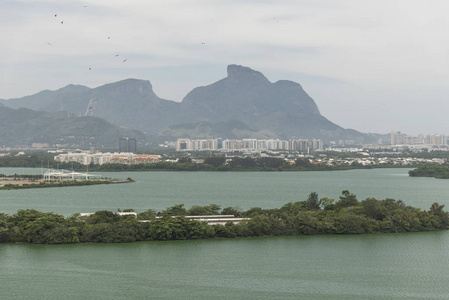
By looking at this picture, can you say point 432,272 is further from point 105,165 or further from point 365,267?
point 105,165

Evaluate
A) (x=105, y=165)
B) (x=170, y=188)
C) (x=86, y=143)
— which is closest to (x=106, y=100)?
(x=86, y=143)

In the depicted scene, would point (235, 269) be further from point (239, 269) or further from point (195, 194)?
point (195, 194)

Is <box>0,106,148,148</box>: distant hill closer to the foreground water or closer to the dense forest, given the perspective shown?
the dense forest

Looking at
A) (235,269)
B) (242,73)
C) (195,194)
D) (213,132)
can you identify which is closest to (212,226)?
(235,269)

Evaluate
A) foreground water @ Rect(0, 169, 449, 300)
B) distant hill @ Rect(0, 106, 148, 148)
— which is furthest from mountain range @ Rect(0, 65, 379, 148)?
foreground water @ Rect(0, 169, 449, 300)

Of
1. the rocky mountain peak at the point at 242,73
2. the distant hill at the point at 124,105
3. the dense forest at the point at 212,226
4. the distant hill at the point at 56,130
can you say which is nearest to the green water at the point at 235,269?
the dense forest at the point at 212,226

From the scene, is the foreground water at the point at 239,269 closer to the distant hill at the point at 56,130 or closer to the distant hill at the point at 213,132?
the distant hill at the point at 56,130
